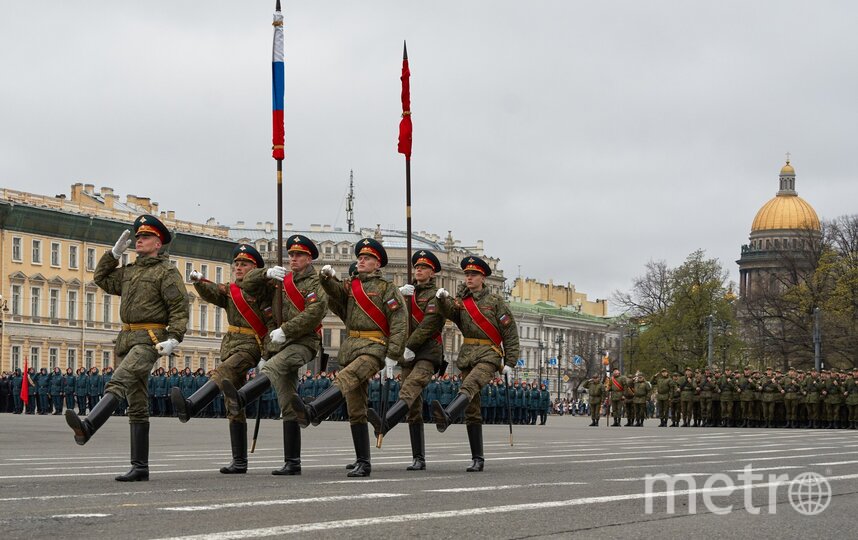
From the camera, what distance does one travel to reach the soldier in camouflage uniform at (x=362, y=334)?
46.0 ft

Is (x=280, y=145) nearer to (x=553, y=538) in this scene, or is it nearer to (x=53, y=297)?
(x=553, y=538)

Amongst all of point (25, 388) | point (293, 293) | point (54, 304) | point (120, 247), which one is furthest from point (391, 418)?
point (54, 304)

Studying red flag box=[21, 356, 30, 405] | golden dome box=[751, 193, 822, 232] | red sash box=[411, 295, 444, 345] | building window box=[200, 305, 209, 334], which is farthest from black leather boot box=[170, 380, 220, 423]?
golden dome box=[751, 193, 822, 232]

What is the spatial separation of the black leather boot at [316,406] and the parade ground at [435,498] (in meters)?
0.49

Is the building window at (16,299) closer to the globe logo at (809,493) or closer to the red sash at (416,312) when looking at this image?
the red sash at (416,312)

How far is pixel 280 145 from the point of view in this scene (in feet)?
52.2

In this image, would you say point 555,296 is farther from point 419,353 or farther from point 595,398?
point 419,353

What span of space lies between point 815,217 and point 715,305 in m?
84.8

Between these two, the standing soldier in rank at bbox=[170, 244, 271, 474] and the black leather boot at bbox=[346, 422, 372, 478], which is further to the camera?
the standing soldier in rank at bbox=[170, 244, 271, 474]

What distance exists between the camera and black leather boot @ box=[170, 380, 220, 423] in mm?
13312

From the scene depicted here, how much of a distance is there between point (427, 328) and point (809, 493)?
14.1ft

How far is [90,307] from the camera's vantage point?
92938 mm

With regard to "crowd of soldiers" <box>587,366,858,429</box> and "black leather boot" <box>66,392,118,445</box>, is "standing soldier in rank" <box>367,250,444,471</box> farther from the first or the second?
"crowd of soldiers" <box>587,366,858,429</box>

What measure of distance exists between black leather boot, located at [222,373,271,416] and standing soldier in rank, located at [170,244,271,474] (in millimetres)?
94
